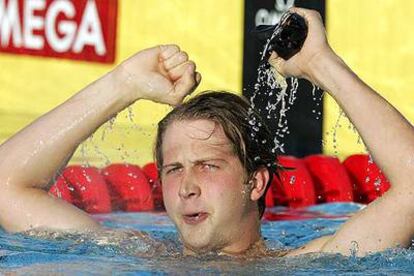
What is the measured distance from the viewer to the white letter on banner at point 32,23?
17.1ft

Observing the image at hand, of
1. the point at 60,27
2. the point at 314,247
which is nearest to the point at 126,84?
the point at 314,247

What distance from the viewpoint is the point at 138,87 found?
248 cm

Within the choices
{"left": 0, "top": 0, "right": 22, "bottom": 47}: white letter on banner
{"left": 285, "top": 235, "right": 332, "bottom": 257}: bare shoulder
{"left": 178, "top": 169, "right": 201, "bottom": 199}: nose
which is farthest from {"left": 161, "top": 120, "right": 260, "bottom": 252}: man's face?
{"left": 0, "top": 0, "right": 22, "bottom": 47}: white letter on banner

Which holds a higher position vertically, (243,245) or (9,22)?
(9,22)

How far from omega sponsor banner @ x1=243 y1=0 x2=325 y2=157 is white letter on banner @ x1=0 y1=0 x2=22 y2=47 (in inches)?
54.4

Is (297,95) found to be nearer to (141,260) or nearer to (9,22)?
(9,22)

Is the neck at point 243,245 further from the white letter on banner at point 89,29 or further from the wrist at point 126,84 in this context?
the white letter on banner at point 89,29

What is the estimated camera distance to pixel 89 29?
5.41 m

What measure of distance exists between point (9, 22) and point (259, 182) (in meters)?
2.99

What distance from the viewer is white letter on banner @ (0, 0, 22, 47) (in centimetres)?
512

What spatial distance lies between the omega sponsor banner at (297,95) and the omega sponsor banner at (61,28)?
Answer: 0.82 m

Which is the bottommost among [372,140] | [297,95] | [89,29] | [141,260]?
[297,95]

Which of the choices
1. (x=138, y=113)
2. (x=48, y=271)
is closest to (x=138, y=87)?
(x=48, y=271)

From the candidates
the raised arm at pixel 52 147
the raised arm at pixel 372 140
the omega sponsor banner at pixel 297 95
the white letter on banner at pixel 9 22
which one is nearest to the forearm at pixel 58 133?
the raised arm at pixel 52 147
